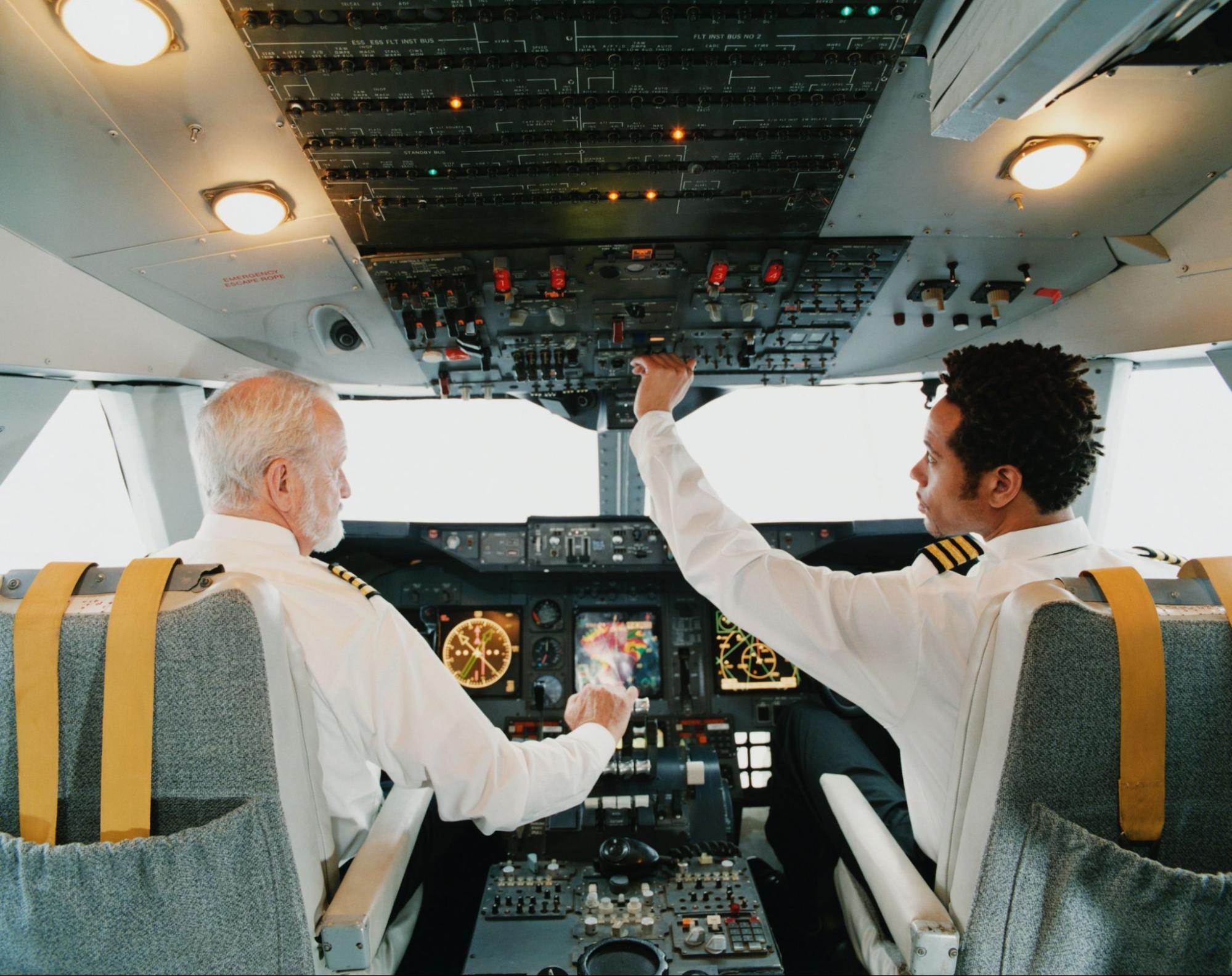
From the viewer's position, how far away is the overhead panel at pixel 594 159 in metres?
1.13

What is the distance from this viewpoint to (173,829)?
3.33 feet

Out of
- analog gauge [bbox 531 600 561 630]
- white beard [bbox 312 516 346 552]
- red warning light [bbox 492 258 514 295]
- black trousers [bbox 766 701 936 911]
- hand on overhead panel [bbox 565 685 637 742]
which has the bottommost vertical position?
black trousers [bbox 766 701 936 911]

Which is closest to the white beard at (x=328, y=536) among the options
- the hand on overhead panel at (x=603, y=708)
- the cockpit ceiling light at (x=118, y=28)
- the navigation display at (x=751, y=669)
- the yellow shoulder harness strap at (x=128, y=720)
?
the yellow shoulder harness strap at (x=128, y=720)

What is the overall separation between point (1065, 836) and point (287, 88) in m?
1.68

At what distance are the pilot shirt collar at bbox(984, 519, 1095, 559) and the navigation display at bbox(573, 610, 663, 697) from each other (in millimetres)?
1725

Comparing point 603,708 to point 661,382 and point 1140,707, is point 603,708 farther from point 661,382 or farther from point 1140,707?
point 1140,707

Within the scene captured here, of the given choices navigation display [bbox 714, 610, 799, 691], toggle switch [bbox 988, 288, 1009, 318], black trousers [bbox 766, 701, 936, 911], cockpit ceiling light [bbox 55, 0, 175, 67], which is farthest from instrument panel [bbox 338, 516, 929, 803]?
cockpit ceiling light [bbox 55, 0, 175, 67]

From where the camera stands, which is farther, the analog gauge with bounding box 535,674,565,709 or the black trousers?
the analog gauge with bounding box 535,674,565,709

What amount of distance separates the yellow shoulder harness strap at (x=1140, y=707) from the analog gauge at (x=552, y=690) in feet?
6.96

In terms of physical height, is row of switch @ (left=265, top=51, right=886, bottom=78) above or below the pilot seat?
above

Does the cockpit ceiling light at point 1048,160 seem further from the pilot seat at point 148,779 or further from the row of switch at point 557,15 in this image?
the pilot seat at point 148,779

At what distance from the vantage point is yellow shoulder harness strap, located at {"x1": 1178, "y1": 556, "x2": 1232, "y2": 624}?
1.03m

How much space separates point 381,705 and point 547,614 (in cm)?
173

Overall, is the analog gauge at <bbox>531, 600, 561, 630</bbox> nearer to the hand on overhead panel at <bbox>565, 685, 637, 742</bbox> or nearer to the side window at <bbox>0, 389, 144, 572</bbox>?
the hand on overhead panel at <bbox>565, 685, 637, 742</bbox>
